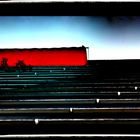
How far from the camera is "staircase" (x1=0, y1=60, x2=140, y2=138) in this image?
1.20 m

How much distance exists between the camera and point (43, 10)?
2.87m

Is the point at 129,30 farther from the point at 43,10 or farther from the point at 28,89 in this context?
the point at 28,89

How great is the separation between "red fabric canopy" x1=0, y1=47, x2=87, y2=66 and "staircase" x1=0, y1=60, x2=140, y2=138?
0.89 metres

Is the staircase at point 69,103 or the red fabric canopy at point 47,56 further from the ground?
the red fabric canopy at point 47,56

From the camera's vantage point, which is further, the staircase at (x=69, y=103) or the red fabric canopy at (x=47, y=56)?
the red fabric canopy at (x=47, y=56)

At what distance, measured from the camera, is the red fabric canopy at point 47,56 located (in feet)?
10.3

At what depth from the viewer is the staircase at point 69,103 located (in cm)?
120

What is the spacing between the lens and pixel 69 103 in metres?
1.47

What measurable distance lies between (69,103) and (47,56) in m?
1.76

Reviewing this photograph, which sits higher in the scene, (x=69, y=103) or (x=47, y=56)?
(x=47, y=56)

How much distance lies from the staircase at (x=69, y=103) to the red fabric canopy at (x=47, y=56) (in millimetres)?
893

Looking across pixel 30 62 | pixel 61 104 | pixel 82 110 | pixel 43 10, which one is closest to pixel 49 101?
pixel 61 104

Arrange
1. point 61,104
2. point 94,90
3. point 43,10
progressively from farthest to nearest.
→ point 43,10 → point 94,90 → point 61,104

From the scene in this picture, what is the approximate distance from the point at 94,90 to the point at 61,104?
1.11ft
